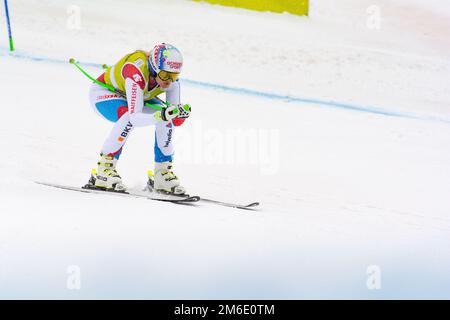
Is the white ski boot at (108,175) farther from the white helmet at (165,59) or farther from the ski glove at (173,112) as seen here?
the white helmet at (165,59)

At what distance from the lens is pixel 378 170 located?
21.5 ft

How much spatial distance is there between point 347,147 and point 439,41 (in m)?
4.04

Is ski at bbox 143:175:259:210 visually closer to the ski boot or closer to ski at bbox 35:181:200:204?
ski at bbox 35:181:200:204

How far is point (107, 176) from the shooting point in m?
5.14

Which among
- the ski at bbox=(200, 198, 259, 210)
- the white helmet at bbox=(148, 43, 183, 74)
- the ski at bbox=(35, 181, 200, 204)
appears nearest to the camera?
the white helmet at bbox=(148, 43, 183, 74)

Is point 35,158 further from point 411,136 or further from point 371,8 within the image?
point 371,8

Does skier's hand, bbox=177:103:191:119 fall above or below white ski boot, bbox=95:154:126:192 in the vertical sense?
above

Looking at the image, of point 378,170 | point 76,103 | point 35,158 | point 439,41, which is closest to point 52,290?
point 35,158

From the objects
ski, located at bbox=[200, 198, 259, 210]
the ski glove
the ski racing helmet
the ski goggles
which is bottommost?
ski, located at bbox=[200, 198, 259, 210]

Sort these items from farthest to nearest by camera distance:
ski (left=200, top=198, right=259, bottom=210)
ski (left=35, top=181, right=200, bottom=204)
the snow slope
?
ski (left=200, top=198, right=259, bottom=210) < ski (left=35, top=181, right=200, bottom=204) < the snow slope

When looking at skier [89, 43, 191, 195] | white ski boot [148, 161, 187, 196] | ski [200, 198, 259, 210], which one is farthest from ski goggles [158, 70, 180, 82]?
ski [200, 198, 259, 210]

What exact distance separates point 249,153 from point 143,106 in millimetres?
1812

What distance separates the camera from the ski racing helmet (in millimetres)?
4758

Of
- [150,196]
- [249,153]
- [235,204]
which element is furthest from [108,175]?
[249,153]
